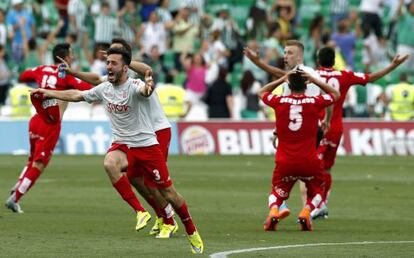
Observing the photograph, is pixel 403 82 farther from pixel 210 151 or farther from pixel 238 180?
pixel 238 180

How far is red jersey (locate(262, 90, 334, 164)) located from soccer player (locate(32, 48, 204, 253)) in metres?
1.75

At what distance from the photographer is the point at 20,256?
489 inches

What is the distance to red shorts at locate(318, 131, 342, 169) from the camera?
17.8m

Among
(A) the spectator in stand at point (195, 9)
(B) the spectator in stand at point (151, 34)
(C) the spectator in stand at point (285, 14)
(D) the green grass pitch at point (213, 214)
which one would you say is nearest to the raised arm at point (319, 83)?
(D) the green grass pitch at point (213, 214)

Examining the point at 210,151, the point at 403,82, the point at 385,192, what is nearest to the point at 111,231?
the point at 385,192

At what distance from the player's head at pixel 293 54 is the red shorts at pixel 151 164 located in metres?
2.66

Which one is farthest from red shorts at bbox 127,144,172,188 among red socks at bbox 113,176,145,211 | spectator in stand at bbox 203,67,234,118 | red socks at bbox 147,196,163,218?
spectator in stand at bbox 203,67,234,118

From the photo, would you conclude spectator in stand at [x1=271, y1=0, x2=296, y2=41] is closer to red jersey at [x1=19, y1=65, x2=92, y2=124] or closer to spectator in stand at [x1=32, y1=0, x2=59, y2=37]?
spectator in stand at [x1=32, y1=0, x2=59, y2=37]

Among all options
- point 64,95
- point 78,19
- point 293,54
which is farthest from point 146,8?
point 64,95

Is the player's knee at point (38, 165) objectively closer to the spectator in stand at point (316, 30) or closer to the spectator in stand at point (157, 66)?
the spectator in stand at point (157, 66)

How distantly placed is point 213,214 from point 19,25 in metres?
17.4

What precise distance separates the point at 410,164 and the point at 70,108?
906cm

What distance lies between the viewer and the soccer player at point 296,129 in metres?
15.2

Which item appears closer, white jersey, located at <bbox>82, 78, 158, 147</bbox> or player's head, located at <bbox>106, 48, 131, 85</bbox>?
player's head, located at <bbox>106, 48, 131, 85</bbox>
